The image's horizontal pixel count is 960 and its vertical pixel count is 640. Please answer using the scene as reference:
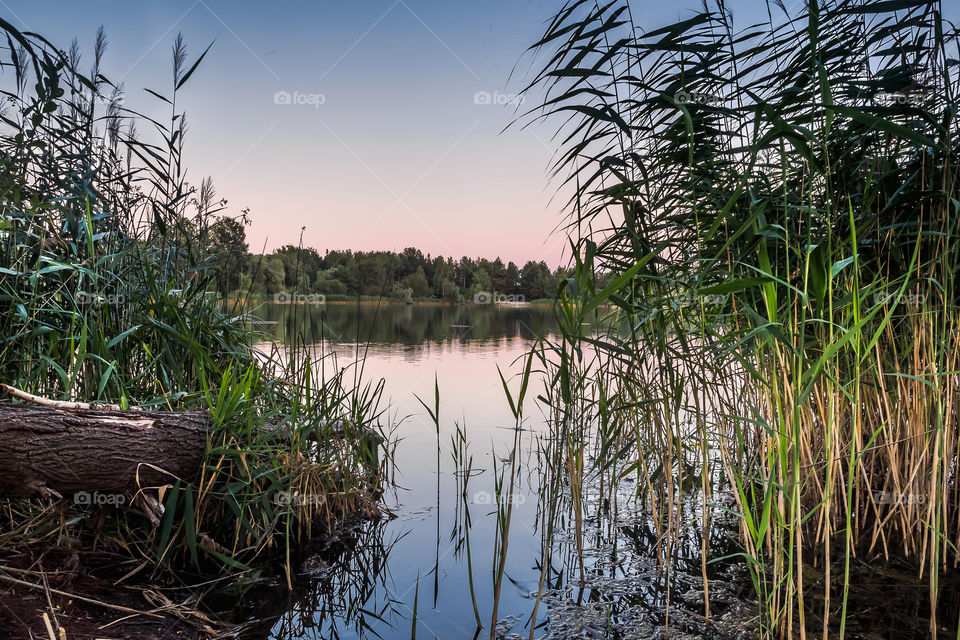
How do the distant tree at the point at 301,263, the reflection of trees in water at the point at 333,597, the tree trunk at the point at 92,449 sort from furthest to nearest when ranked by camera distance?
1. the distant tree at the point at 301,263
2. the reflection of trees in water at the point at 333,597
3. the tree trunk at the point at 92,449

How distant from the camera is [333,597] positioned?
2.45 metres

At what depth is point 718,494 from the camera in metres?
3.61

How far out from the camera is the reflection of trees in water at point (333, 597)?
2.19m

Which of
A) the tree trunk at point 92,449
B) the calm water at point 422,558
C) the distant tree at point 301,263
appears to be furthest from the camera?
the distant tree at point 301,263

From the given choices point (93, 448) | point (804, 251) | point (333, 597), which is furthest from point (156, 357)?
point (804, 251)

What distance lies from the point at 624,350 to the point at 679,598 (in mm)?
1072

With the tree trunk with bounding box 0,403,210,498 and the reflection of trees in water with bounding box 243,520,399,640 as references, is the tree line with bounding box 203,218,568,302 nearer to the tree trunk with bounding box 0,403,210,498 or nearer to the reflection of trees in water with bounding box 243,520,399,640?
the tree trunk with bounding box 0,403,210,498

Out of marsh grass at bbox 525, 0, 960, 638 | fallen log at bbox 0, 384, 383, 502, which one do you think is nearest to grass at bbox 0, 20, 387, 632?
fallen log at bbox 0, 384, 383, 502

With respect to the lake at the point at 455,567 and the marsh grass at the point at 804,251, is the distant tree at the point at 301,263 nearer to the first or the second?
the lake at the point at 455,567

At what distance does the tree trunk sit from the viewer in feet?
6.59

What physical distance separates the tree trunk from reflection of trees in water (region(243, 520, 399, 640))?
0.67m

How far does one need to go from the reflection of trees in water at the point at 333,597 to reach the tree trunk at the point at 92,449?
2.21ft

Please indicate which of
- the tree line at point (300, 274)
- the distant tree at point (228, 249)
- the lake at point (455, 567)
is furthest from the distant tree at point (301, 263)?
the distant tree at point (228, 249)

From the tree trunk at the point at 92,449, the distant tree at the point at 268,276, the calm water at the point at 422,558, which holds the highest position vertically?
the distant tree at the point at 268,276
